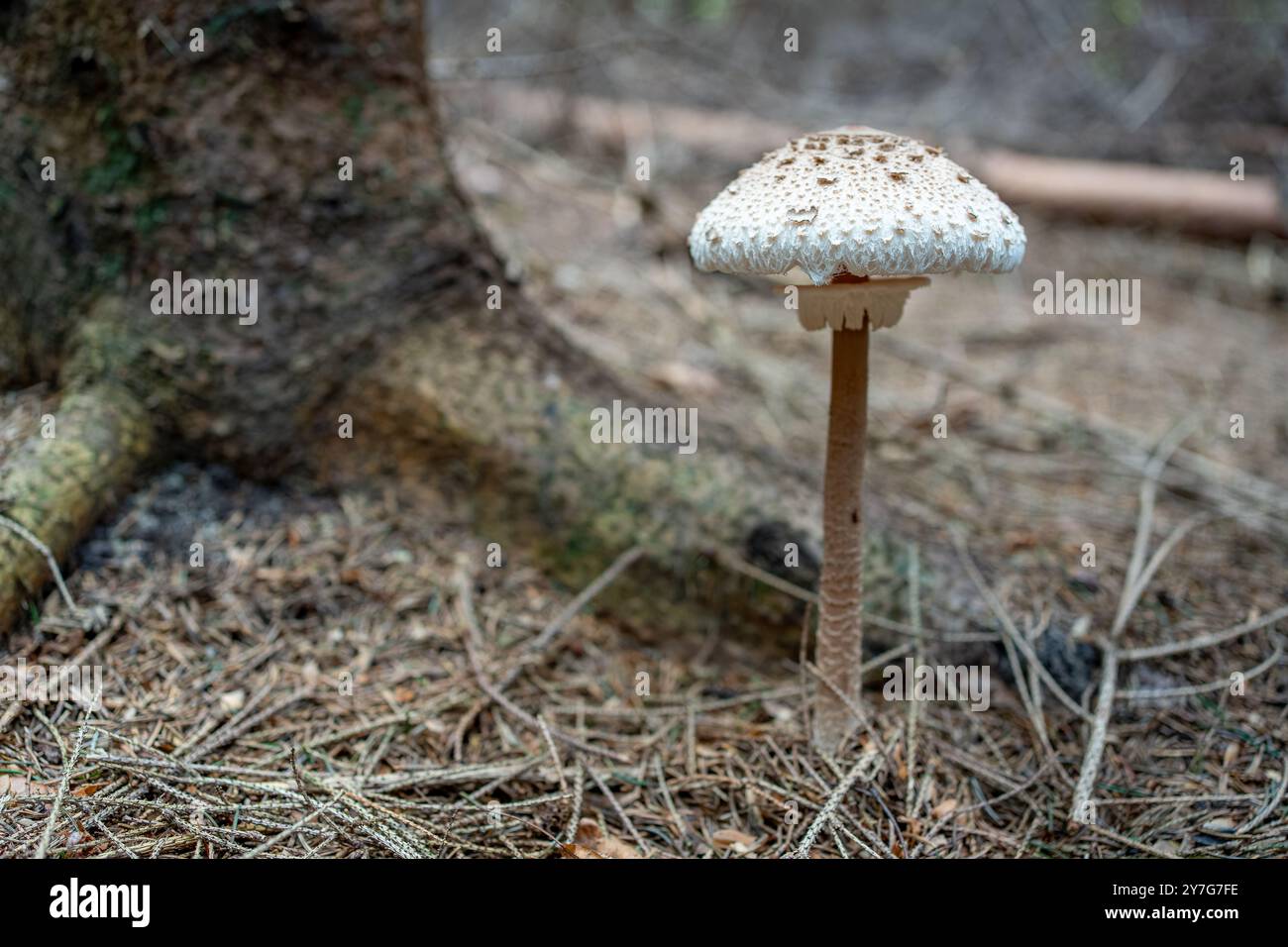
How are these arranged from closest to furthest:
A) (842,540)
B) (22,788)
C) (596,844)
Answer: (22,788), (596,844), (842,540)

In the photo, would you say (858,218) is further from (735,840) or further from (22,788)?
(22,788)

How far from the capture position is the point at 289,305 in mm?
2881

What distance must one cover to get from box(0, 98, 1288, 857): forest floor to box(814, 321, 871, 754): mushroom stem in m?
0.12

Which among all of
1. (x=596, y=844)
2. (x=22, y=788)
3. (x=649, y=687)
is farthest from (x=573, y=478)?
(x=22, y=788)

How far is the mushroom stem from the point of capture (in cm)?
225

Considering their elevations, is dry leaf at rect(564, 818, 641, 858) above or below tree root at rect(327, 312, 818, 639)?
below

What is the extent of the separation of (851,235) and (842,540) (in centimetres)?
88

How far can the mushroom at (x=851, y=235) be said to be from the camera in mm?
1803

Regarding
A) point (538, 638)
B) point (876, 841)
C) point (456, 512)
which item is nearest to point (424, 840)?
point (538, 638)

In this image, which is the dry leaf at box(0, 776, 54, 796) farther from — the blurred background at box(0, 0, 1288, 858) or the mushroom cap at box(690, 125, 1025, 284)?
the mushroom cap at box(690, 125, 1025, 284)

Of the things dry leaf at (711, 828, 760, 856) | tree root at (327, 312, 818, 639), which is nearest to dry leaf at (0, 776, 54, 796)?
tree root at (327, 312, 818, 639)

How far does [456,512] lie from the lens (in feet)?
10.2

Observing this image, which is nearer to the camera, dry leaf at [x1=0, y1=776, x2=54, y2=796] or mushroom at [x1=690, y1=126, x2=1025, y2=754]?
mushroom at [x1=690, y1=126, x2=1025, y2=754]

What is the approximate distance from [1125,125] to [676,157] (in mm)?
4538
